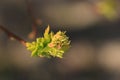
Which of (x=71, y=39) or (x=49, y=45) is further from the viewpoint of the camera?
(x=71, y=39)

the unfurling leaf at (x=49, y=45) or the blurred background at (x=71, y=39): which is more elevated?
the blurred background at (x=71, y=39)

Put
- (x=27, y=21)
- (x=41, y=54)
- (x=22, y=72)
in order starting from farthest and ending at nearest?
(x=27, y=21)
(x=22, y=72)
(x=41, y=54)

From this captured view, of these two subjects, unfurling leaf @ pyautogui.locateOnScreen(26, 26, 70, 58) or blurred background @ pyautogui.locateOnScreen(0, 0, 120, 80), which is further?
blurred background @ pyautogui.locateOnScreen(0, 0, 120, 80)

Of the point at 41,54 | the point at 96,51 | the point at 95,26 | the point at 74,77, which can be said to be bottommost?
the point at 41,54

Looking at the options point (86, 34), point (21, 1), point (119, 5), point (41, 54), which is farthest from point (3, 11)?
point (41, 54)

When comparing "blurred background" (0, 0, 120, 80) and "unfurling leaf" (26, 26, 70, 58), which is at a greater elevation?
"blurred background" (0, 0, 120, 80)

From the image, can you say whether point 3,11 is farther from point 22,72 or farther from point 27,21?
point 22,72

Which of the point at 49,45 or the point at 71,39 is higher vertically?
the point at 71,39

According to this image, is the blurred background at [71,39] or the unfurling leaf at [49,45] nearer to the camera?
the unfurling leaf at [49,45]
